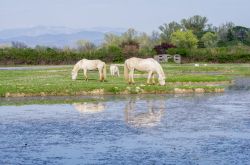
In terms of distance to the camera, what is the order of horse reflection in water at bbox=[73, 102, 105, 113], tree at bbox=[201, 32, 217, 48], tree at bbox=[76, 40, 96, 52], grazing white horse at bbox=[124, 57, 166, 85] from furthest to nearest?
tree at bbox=[201, 32, 217, 48] → tree at bbox=[76, 40, 96, 52] → grazing white horse at bbox=[124, 57, 166, 85] → horse reflection in water at bbox=[73, 102, 105, 113]

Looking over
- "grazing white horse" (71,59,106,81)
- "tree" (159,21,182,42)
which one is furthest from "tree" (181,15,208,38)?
"grazing white horse" (71,59,106,81)

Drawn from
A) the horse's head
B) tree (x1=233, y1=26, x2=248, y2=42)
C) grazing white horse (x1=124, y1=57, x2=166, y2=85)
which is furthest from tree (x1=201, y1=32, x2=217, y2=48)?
the horse's head

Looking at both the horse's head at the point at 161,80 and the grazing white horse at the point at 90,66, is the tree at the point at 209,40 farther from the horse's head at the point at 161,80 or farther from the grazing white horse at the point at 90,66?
the horse's head at the point at 161,80

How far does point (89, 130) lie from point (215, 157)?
633 centimetres

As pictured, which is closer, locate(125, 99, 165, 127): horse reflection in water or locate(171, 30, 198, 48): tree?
locate(125, 99, 165, 127): horse reflection in water

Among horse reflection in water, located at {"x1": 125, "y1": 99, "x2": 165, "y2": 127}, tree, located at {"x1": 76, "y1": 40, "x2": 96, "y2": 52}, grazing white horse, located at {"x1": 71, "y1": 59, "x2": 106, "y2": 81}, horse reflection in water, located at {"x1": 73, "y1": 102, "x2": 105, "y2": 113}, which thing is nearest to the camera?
horse reflection in water, located at {"x1": 125, "y1": 99, "x2": 165, "y2": 127}

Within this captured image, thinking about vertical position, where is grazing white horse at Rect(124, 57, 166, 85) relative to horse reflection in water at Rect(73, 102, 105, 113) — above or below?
above

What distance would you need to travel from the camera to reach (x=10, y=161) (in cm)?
1802

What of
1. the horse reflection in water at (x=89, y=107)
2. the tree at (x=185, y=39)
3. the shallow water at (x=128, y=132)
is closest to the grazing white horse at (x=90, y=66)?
the shallow water at (x=128, y=132)

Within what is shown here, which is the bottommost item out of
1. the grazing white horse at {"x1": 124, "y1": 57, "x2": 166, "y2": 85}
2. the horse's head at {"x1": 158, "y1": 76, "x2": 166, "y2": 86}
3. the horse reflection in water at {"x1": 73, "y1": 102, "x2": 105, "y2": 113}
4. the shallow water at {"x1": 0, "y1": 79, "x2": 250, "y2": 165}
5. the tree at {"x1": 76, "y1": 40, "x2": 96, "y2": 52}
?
the shallow water at {"x1": 0, "y1": 79, "x2": 250, "y2": 165}

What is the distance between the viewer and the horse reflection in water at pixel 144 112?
25.4 meters

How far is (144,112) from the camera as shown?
28.7 metres

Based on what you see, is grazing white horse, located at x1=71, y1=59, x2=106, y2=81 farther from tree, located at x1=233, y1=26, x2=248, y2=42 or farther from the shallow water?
tree, located at x1=233, y1=26, x2=248, y2=42

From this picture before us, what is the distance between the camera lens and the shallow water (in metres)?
18.6
